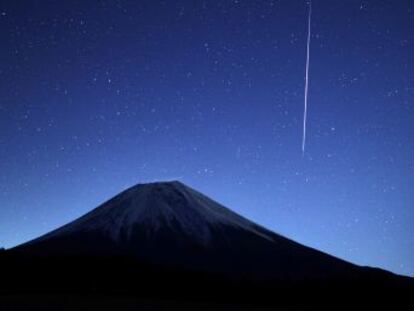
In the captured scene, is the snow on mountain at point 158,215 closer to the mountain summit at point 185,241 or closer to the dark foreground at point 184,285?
the mountain summit at point 185,241

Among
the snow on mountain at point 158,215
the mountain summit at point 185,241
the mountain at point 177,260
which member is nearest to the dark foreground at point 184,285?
the mountain at point 177,260

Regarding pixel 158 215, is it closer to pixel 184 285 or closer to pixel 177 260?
pixel 177 260

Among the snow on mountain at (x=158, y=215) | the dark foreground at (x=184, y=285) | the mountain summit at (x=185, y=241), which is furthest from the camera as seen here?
the snow on mountain at (x=158, y=215)

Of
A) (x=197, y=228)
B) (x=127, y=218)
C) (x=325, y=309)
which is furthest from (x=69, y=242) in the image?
(x=325, y=309)

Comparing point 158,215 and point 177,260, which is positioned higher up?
point 158,215

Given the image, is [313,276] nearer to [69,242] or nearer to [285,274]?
[285,274]

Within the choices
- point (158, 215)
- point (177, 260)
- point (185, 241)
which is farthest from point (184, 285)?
point (158, 215)

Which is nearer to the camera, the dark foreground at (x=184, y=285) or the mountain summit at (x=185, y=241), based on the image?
the dark foreground at (x=184, y=285)

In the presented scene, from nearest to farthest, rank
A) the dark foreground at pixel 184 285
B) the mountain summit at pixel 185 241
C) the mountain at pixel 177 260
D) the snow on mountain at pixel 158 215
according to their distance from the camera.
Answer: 1. the dark foreground at pixel 184 285
2. the mountain at pixel 177 260
3. the mountain summit at pixel 185 241
4. the snow on mountain at pixel 158 215
